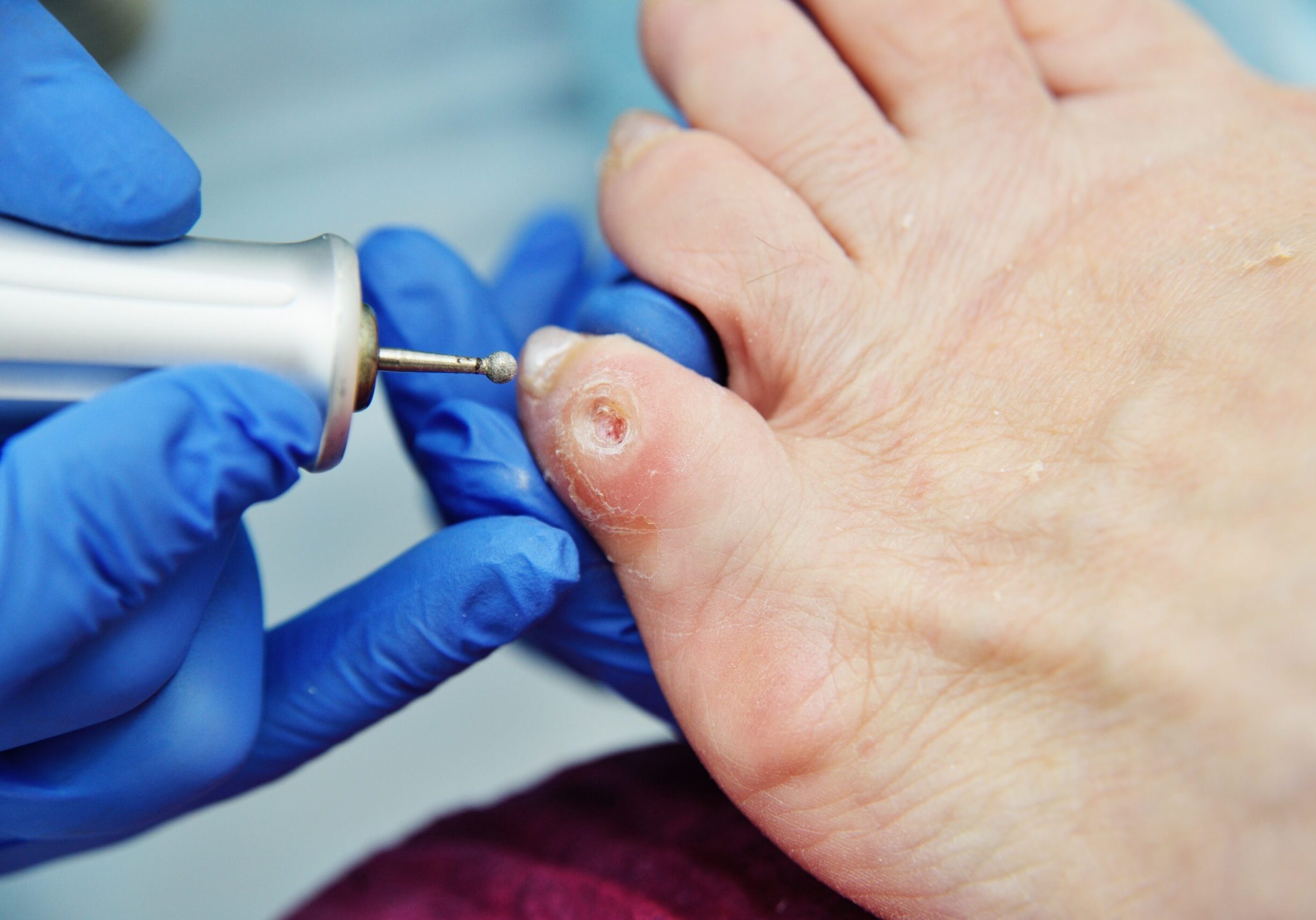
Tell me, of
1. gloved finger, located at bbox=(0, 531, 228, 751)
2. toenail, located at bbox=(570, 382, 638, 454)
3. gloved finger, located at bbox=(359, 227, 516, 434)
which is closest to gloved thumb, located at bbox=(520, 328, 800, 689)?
toenail, located at bbox=(570, 382, 638, 454)

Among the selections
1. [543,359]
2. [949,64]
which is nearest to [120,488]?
[543,359]

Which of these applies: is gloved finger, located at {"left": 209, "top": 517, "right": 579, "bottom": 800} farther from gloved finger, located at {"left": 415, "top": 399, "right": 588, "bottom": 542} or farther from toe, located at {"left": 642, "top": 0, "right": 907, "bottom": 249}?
toe, located at {"left": 642, "top": 0, "right": 907, "bottom": 249}

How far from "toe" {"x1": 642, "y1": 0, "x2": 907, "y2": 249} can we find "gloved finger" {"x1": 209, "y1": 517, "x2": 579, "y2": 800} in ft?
1.38

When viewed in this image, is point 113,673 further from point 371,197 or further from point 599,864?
point 371,197

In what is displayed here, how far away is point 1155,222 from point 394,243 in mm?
681

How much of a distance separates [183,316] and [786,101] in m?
0.57

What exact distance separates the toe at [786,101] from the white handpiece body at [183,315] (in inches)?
17.0

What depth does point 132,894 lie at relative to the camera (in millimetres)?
1307

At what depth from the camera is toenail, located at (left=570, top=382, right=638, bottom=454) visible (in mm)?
707

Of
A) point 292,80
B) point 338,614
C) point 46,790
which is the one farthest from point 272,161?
point 46,790

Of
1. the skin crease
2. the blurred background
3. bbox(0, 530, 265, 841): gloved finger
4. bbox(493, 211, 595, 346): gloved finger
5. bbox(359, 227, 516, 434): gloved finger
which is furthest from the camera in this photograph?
the blurred background

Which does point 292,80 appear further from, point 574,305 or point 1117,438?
point 1117,438

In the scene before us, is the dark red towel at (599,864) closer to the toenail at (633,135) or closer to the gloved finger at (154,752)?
the gloved finger at (154,752)

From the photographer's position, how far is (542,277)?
3.86 ft
